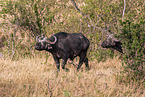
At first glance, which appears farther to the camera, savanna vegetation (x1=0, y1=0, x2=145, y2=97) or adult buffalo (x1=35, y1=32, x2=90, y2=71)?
adult buffalo (x1=35, y1=32, x2=90, y2=71)

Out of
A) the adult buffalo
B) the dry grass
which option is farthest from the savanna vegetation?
the adult buffalo

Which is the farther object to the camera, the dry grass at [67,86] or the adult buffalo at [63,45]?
the adult buffalo at [63,45]

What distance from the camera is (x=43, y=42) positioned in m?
6.87

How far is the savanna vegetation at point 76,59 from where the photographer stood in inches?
214

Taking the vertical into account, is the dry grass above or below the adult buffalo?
below

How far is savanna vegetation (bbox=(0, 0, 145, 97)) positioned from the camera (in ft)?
17.8

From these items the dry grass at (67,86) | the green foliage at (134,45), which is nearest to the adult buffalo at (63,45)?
the dry grass at (67,86)

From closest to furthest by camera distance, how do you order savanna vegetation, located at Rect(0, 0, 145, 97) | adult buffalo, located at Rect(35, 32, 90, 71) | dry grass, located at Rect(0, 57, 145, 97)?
1. dry grass, located at Rect(0, 57, 145, 97)
2. savanna vegetation, located at Rect(0, 0, 145, 97)
3. adult buffalo, located at Rect(35, 32, 90, 71)

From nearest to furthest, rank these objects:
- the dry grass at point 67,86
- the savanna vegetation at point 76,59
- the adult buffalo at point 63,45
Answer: the dry grass at point 67,86, the savanna vegetation at point 76,59, the adult buffalo at point 63,45

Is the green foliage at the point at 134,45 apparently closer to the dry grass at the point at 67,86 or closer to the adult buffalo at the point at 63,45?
the dry grass at the point at 67,86

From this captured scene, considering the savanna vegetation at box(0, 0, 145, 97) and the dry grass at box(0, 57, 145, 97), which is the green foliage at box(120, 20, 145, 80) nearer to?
the savanna vegetation at box(0, 0, 145, 97)

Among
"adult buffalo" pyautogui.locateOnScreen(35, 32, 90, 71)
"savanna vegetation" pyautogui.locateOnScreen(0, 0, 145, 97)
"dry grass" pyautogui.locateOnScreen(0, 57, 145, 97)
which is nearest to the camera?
"dry grass" pyautogui.locateOnScreen(0, 57, 145, 97)

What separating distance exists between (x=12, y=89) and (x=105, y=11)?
5.18 meters

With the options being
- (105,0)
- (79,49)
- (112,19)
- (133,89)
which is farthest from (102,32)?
(133,89)
